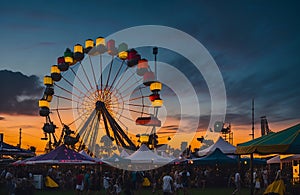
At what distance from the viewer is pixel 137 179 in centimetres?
2395

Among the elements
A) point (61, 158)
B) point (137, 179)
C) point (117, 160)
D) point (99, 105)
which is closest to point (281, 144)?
point (137, 179)

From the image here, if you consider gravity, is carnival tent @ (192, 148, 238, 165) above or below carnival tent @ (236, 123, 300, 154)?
below

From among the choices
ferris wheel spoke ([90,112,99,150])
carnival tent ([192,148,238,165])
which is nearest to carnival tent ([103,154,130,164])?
ferris wheel spoke ([90,112,99,150])

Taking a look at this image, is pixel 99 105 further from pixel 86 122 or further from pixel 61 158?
pixel 61 158

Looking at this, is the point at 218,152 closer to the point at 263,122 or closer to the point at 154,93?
the point at 154,93

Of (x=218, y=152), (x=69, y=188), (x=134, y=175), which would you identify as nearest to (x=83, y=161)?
(x=134, y=175)

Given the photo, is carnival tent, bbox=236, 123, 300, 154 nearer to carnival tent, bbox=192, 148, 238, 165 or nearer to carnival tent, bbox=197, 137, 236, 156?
carnival tent, bbox=192, 148, 238, 165

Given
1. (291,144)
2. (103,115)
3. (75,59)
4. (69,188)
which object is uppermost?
(75,59)

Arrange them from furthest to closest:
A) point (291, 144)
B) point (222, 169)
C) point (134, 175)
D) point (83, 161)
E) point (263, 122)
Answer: point (263, 122)
point (222, 169)
point (83, 161)
point (134, 175)
point (291, 144)

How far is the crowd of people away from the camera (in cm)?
2145

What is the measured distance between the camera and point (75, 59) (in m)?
39.5

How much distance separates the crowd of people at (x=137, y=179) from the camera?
21.5m

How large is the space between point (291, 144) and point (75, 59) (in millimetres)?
28828

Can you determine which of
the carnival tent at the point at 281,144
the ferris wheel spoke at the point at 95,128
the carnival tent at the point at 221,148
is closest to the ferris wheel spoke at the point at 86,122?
the ferris wheel spoke at the point at 95,128
